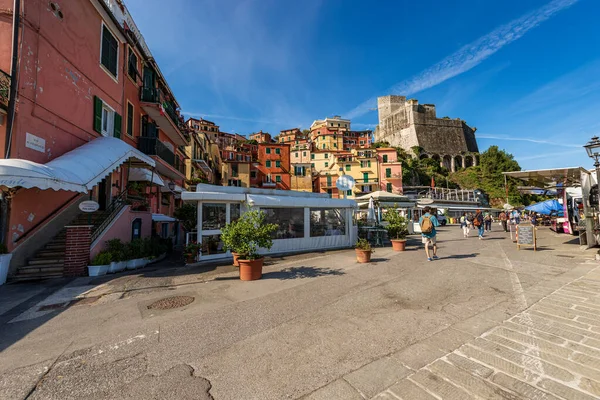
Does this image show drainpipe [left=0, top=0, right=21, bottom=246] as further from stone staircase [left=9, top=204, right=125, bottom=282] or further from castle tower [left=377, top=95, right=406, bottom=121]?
castle tower [left=377, top=95, right=406, bottom=121]

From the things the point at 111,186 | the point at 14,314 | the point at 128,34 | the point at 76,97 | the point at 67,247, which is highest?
the point at 128,34

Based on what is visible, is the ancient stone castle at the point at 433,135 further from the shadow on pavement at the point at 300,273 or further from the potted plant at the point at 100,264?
the potted plant at the point at 100,264

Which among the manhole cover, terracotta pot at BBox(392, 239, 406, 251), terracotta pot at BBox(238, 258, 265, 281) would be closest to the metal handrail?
the manhole cover

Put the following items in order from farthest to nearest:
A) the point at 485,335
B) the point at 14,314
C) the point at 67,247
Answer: the point at 67,247 < the point at 14,314 < the point at 485,335

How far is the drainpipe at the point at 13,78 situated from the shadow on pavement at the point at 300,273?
8104 mm

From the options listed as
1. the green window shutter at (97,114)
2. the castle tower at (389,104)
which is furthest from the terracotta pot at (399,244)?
the castle tower at (389,104)

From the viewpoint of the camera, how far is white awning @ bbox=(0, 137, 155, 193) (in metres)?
6.19

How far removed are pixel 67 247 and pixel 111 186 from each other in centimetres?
529

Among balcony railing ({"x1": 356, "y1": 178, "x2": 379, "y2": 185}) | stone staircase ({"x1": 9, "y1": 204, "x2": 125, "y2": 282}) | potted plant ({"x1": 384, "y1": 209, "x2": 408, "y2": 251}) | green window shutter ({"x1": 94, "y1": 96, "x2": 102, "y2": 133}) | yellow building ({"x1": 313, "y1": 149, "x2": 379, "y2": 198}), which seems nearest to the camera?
stone staircase ({"x1": 9, "y1": 204, "x2": 125, "y2": 282})

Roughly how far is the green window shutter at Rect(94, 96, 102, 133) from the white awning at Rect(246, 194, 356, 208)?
7.20 metres

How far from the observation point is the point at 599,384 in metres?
2.47

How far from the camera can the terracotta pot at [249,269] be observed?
6855mm

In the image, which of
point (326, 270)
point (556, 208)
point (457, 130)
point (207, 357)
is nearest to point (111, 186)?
point (326, 270)

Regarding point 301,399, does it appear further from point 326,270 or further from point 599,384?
point 326,270
